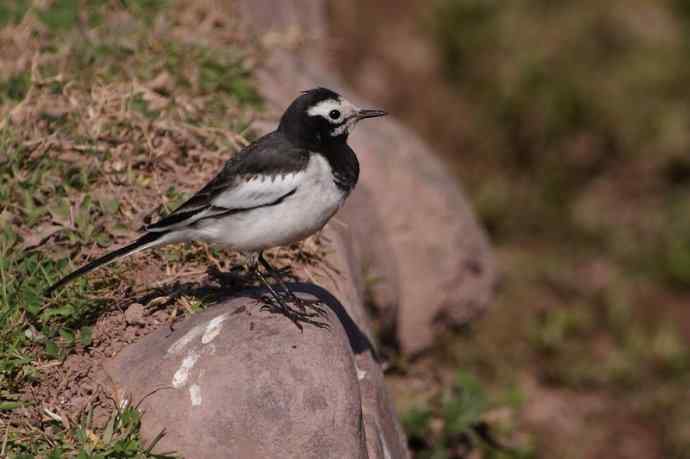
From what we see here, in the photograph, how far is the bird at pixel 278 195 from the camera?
181 inches

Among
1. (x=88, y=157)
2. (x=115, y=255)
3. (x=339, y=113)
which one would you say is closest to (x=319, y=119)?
(x=339, y=113)

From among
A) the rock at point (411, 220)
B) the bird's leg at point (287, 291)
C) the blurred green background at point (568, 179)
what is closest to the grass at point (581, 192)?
the blurred green background at point (568, 179)

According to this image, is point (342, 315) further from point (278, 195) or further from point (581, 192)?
point (581, 192)

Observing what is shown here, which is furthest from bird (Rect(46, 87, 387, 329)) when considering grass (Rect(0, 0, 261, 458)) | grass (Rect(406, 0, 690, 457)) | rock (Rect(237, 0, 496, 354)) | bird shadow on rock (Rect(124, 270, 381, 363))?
grass (Rect(406, 0, 690, 457))

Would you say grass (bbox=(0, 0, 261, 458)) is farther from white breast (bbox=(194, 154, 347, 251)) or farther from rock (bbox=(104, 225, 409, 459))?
white breast (bbox=(194, 154, 347, 251))

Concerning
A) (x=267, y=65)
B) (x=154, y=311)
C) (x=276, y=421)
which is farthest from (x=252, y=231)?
(x=267, y=65)

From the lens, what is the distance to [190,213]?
15.5 ft

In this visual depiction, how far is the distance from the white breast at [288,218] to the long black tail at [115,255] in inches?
8.6

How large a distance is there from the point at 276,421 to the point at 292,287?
1.10 m

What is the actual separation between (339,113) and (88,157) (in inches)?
66.9

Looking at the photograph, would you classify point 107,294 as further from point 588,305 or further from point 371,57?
point 371,57

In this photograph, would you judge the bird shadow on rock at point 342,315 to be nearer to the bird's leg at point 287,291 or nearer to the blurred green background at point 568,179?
the bird's leg at point 287,291

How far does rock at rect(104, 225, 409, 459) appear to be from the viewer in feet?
13.2

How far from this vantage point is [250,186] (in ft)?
15.6
